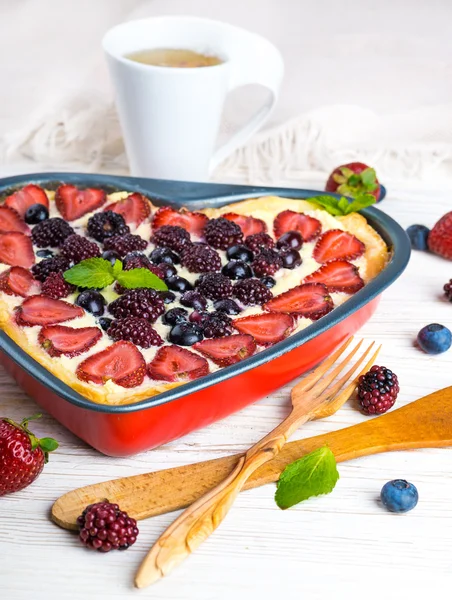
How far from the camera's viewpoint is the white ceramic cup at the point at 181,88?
9.37 feet

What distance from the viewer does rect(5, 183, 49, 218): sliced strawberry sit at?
8.58 feet

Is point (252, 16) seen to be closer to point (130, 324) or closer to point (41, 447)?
point (130, 324)

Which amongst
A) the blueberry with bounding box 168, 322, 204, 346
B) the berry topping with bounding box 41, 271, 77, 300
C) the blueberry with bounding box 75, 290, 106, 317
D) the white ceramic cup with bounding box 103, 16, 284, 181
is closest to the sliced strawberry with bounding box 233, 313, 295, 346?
the blueberry with bounding box 168, 322, 204, 346

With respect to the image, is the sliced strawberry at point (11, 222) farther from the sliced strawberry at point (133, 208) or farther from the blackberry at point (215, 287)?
the blackberry at point (215, 287)

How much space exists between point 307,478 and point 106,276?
721 millimetres

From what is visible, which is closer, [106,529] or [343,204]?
[106,529]

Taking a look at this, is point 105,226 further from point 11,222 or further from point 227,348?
point 227,348

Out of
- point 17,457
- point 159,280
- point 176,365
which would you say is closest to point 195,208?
point 159,280

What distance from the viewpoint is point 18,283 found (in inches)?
88.2

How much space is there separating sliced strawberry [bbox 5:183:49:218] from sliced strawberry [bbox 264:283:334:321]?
2.67 feet

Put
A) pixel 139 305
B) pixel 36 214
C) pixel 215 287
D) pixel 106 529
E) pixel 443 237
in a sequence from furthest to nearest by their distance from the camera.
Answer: pixel 443 237 < pixel 36 214 < pixel 215 287 < pixel 139 305 < pixel 106 529

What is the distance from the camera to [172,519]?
1.83m

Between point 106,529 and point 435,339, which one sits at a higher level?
point 106,529

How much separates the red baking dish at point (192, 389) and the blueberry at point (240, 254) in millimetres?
336
